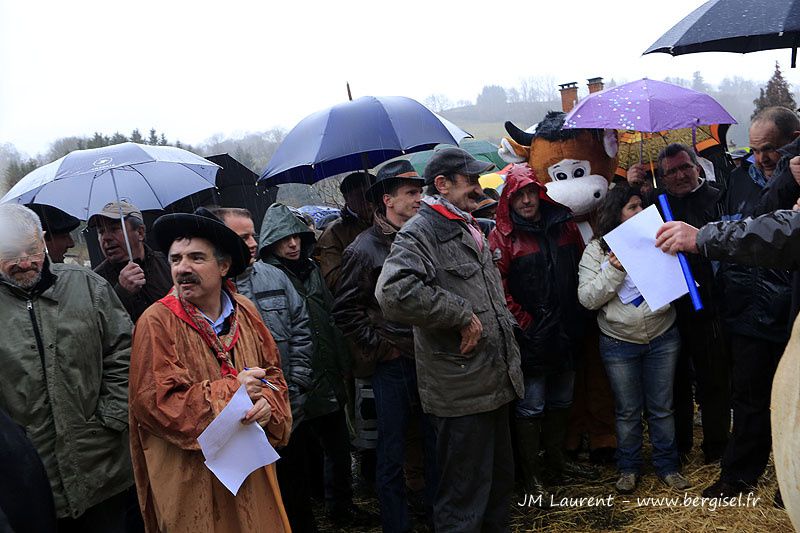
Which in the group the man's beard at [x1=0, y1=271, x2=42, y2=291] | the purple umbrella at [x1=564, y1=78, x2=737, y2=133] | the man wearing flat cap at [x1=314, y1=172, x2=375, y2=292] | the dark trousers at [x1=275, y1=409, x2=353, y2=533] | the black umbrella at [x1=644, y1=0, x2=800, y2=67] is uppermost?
the black umbrella at [x1=644, y1=0, x2=800, y2=67]

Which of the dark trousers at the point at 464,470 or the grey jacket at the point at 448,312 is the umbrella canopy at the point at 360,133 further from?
the dark trousers at the point at 464,470

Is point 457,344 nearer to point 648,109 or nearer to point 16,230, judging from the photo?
point 648,109

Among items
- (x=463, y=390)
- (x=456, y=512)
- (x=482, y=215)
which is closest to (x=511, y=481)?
(x=456, y=512)

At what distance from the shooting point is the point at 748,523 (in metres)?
3.72

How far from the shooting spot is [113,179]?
4.28 meters

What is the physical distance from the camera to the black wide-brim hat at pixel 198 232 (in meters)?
2.78

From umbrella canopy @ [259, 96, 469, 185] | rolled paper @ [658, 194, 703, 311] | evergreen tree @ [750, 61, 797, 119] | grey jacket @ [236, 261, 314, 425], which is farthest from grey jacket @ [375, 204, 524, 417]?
evergreen tree @ [750, 61, 797, 119]

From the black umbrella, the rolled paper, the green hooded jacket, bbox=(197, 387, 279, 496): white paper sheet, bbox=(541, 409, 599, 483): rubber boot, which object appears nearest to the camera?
bbox=(197, 387, 279, 496): white paper sheet

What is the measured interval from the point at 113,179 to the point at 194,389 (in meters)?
2.28

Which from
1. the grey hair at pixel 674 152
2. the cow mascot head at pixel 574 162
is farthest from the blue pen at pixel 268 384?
the grey hair at pixel 674 152

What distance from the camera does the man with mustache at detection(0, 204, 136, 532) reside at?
9.21 feet

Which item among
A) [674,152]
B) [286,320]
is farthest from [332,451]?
[674,152]

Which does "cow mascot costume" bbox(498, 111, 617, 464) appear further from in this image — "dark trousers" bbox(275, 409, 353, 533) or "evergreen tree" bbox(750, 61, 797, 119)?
"evergreen tree" bbox(750, 61, 797, 119)

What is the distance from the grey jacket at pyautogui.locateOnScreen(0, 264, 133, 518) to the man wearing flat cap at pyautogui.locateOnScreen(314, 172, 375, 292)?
6.20 feet
